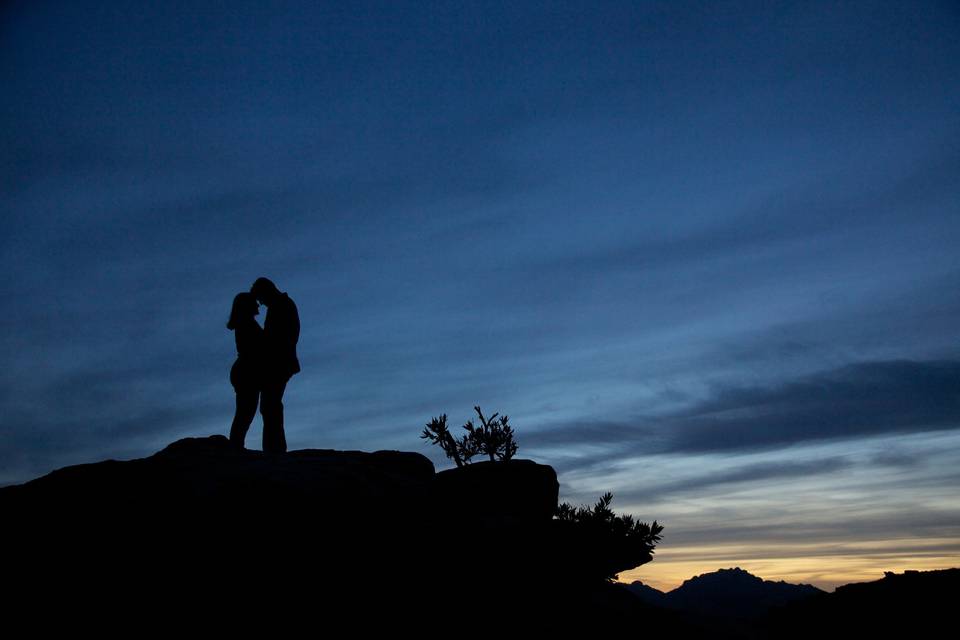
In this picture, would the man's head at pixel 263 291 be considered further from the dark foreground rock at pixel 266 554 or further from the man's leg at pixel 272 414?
the dark foreground rock at pixel 266 554

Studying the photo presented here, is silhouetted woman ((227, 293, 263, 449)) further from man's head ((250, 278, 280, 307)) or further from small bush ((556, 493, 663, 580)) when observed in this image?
small bush ((556, 493, 663, 580))

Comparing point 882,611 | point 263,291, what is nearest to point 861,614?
point 882,611

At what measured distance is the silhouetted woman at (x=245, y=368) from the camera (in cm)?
1385

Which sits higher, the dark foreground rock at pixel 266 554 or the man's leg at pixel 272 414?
the man's leg at pixel 272 414

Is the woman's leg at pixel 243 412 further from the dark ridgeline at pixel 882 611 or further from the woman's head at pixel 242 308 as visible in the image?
the dark ridgeline at pixel 882 611

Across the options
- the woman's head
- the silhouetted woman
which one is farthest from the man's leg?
the woman's head

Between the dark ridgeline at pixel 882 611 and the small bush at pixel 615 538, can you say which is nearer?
the dark ridgeline at pixel 882 611

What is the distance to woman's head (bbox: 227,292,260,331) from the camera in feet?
46.0

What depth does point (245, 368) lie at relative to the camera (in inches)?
546

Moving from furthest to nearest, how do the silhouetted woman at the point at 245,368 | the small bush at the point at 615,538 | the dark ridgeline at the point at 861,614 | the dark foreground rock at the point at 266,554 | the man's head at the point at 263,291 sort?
the small bush at the point at 615,538, the man's head at the point at 263,291, the silhouetted woman at the point at 245,368, the dark ridgeline at the point at 861,614, the dark foreground rock at the point at 266,554

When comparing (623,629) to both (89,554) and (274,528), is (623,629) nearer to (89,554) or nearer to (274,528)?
(274,528)

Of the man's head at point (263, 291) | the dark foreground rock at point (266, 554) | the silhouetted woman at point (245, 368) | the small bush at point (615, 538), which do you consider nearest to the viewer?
the dark foreground rock at point (266, 554)

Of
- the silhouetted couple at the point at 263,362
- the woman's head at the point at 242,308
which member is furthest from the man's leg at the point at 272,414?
the woman's head at the point at 242,308

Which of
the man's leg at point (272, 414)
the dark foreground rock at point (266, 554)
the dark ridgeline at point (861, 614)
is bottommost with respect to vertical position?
the dark ridgeline at point (861, 614)
